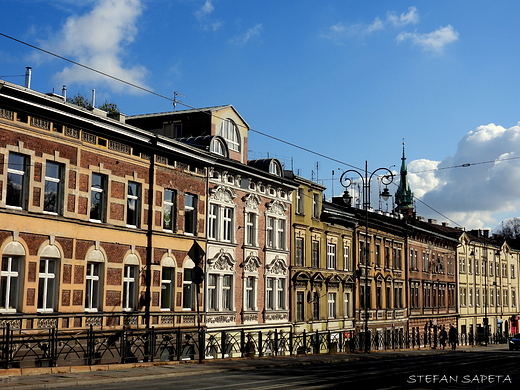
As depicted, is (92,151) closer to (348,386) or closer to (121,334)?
(121,334)

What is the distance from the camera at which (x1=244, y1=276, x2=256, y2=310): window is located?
1484 inches

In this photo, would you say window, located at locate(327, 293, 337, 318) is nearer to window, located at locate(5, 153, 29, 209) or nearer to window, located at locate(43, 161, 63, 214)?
window, located at locate(43, 161, 63, 214)

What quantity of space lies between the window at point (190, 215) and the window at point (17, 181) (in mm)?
10254

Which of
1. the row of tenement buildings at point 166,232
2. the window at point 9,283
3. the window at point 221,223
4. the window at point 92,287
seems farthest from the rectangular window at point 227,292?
the window at point 9,283

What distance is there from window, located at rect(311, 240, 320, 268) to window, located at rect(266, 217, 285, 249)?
12.8ft

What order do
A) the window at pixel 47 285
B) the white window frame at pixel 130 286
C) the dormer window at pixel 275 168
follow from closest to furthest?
the window at pixel 47 285 < the white window frame at pixel 130 286 < the dormer window at pixel 275 168

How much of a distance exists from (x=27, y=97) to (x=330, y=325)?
28922mm

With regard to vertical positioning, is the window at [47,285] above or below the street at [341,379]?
above

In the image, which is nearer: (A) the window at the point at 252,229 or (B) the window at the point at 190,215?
(B) the window at the point at 190,215

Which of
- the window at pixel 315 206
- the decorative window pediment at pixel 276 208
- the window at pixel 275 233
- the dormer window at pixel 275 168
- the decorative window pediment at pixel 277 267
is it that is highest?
the dormer window at pixel 275 168

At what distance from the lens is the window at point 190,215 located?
32969 millimetres

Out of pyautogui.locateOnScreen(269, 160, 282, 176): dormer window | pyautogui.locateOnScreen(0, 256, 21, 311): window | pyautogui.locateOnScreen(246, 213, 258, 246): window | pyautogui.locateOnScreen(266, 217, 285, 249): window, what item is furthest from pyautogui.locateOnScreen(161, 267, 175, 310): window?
pyautogui.locateOnScreen(269, 160, 282, 176): dormer window

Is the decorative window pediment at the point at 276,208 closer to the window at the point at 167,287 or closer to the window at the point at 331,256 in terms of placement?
the window at the point at 331,256

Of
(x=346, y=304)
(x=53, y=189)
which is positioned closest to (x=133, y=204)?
(x=53, y=189)
